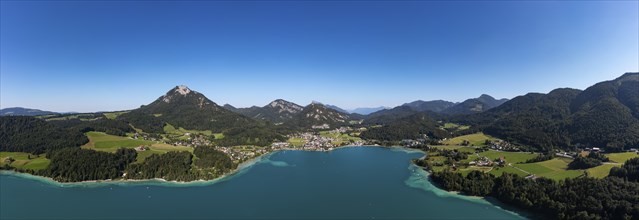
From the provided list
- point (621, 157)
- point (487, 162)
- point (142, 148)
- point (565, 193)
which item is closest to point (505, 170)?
point (487, 162)

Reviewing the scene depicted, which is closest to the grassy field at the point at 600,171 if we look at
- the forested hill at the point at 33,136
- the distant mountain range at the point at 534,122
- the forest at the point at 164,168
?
the distant mountain range at the point at 534,122

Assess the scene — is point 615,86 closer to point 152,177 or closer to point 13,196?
point 152,177

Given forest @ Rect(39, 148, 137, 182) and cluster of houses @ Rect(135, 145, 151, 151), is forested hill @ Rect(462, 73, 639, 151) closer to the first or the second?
forest @ Rect(39, 148, 137, 182)

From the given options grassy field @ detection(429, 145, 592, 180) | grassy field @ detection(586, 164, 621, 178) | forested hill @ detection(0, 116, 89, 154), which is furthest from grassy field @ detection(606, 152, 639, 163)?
forested hill @ detection(0, 116, 89, 154)

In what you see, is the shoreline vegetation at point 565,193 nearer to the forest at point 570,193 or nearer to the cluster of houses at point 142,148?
the forest at point 570,193

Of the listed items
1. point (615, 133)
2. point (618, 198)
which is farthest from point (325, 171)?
point (615, 133)
